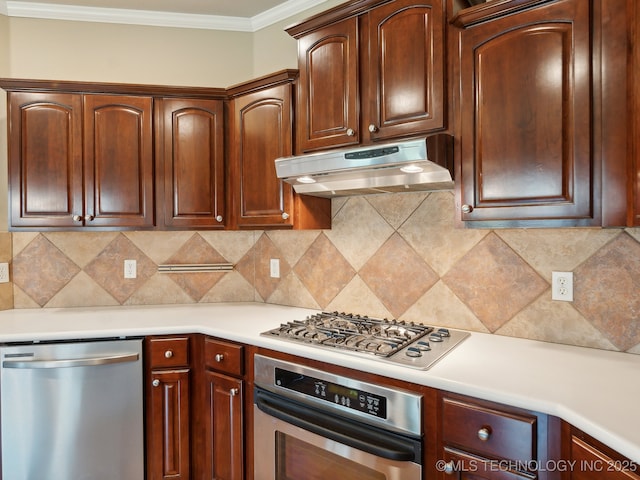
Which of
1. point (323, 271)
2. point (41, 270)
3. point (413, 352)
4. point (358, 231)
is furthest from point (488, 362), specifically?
point (41, 270)

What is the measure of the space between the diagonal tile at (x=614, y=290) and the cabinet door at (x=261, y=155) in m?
1.37

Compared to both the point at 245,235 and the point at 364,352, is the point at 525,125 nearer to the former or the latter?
the point at 364,352

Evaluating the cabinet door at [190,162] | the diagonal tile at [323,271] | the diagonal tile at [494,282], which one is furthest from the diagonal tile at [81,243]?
the diagonal tile at [494,282]

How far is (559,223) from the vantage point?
54.7 inches

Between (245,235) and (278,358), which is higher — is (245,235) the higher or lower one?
the higher one

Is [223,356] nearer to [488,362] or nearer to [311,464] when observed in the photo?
[311,464]

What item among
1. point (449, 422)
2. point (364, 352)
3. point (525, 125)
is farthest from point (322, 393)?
point (525, 125)

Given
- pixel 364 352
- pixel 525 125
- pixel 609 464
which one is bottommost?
pixel 609 464

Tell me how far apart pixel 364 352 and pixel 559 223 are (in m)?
0.82

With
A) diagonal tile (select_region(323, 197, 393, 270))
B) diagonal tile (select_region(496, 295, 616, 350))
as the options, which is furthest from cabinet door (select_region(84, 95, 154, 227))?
diagonal tile (select_region(496, 295, 616, 350))

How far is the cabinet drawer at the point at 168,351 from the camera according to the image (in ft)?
6.62

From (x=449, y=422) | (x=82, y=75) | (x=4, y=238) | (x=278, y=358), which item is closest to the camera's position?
(x=449, y=422)

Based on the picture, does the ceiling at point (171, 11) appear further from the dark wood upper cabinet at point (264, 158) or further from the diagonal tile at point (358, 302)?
the diagonal tile at point (358, 302)

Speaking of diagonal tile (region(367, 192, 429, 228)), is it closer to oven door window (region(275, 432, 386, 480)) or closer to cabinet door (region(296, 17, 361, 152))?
cabinet door (region(296, 17, 361, 152))
